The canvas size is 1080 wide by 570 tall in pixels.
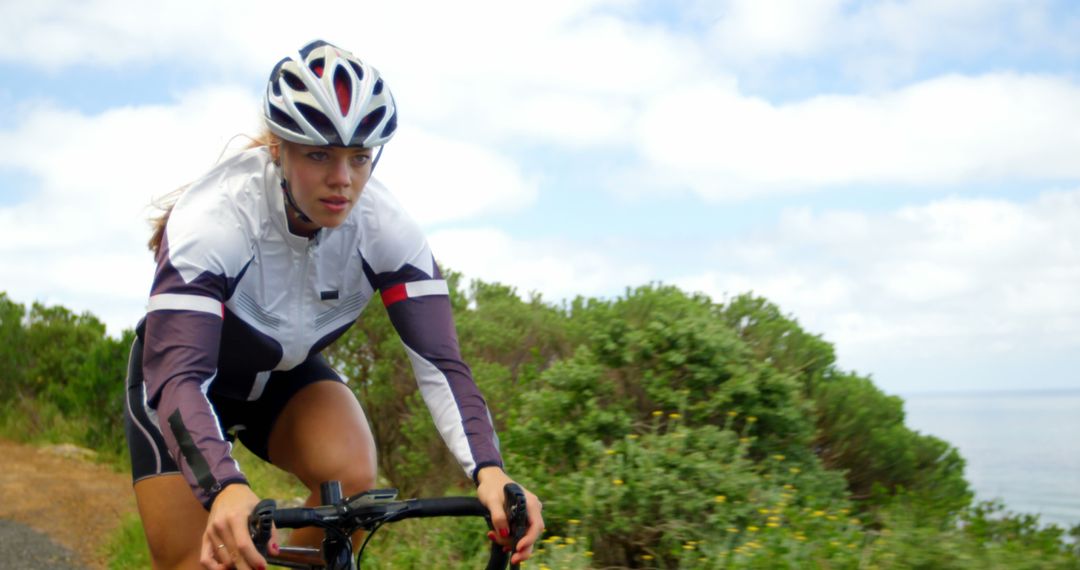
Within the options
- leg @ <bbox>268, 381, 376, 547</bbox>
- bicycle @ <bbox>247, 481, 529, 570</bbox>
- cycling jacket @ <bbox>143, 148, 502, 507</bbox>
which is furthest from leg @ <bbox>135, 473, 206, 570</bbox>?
bicycle @ <bbox>247, 481, 529, 570</bbox>

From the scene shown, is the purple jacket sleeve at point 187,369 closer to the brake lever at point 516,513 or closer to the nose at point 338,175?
the nose at point 338,175

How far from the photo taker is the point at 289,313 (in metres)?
3.27

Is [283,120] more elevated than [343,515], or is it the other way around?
[283,120]

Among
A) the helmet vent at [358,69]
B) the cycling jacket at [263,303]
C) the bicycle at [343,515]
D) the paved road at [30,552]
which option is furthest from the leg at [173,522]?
the paved road at [30,552]

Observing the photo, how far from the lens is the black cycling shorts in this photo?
3207mm

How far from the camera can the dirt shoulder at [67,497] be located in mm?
8555

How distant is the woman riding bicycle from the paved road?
15.8 ft

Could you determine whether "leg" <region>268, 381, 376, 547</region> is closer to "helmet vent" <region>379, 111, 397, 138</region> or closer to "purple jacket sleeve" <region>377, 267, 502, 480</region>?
"purple jacket sleeve" <region>377, 267, 502, 480</region>

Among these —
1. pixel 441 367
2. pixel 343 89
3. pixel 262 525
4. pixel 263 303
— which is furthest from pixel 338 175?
pixel 262 525

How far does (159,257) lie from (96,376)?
1108 cm

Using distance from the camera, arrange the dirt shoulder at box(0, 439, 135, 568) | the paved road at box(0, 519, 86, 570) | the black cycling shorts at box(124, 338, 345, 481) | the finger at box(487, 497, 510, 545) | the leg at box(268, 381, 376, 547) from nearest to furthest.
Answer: the finger at box(487, 497, 510, 545) < the black cycling shorts at box(124, 338, 345, 481) < the leg at box(268, 381, 376, 547) < the paved road at box(0, 519, 86, 570) < the dirt shoulder at box(0, 439, 135, 568)

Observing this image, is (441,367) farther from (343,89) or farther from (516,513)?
(343,89)

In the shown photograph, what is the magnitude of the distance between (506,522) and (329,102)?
1262 mm

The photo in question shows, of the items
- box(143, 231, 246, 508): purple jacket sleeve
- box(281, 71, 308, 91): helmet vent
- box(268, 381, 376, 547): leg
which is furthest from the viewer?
box(268, 381, 376, 547): leg
